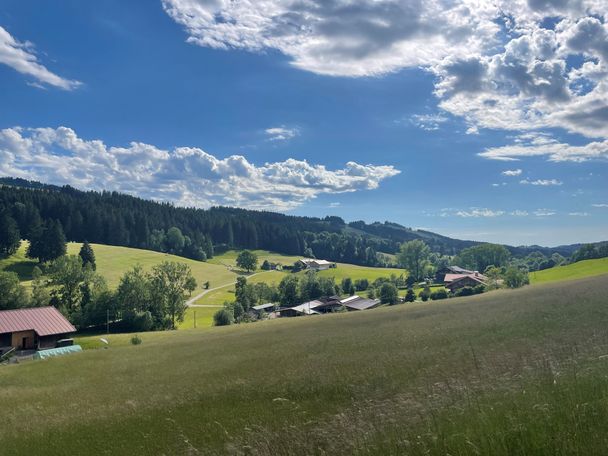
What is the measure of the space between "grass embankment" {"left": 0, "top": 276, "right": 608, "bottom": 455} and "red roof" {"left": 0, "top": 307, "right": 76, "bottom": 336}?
36.8 m

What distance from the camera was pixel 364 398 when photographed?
43.4 feet

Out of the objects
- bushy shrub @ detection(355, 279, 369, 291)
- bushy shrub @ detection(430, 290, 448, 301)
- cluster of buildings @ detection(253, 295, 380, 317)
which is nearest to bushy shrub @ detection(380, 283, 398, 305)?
cluster of buildings @ detection(253, 295, 380, 317)

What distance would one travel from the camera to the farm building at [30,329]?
6003 centimetres

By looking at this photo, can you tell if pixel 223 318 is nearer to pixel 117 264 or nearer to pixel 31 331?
pixel 31 331

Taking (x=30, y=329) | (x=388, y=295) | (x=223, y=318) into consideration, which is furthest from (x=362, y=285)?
(x=30, y=329)

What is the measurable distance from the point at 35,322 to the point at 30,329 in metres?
1.52

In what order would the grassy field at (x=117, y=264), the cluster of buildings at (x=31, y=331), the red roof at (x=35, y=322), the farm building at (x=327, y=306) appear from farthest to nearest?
the grassy field at (x=117, y=264), the farm building at (x=327, y=306), the red roof at (x=35, y=322), the cluster of buildings at (x=31, y=331)

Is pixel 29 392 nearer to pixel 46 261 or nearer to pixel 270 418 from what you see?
pixel 270 418

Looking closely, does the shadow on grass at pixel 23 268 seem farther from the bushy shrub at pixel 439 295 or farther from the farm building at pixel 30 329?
the bushy shrub at pixel 439 295

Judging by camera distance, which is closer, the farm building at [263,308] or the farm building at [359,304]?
the farm building at [359,304]

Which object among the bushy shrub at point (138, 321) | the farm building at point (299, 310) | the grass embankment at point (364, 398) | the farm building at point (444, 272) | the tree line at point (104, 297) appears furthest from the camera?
the farm building at point (444, 272)

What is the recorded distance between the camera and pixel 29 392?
26562mm

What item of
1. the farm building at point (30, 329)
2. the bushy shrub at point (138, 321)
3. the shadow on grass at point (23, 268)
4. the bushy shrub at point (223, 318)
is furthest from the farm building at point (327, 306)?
the shadow on grass at point (23, 268)

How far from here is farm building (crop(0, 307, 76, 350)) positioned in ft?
197
